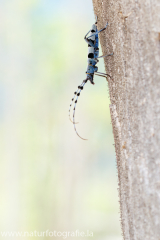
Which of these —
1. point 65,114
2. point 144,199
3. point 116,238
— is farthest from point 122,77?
point 116,238

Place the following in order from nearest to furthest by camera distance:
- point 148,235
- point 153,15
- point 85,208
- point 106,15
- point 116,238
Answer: point 153,15 → point 148,235 → point 106,15 → point 116,238 → point 85,208

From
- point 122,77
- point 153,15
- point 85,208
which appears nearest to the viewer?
point 153,15

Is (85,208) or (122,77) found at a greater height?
(122,77)

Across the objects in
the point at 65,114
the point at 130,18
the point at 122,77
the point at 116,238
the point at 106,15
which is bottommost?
the point at 116,238

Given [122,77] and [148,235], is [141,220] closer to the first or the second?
[148,235]

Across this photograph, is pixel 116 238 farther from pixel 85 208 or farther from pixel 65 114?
pixel 65 114

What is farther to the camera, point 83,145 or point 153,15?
point 83,145
